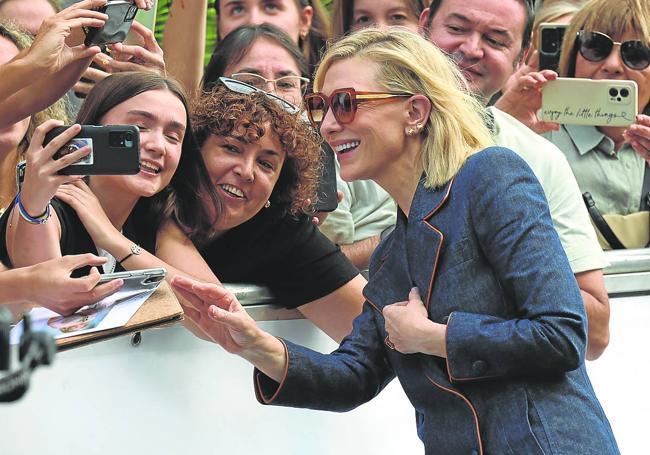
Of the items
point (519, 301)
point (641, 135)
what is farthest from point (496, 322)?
point (641, 135)

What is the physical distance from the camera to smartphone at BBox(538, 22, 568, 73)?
13.6 feet

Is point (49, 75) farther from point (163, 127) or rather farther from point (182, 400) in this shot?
point (182, 400)

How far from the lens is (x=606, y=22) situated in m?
4.21

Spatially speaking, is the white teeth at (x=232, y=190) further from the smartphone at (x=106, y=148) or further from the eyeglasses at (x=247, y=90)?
the smartphone at (x=106, y=148)

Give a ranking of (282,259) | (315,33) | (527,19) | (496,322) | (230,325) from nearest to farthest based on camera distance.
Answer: (496,322) < (230,325) < (282,259) < (527,19) < (315,33)

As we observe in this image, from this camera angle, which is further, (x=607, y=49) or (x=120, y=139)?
(x=607, y=49)

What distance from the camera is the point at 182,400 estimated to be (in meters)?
3.09

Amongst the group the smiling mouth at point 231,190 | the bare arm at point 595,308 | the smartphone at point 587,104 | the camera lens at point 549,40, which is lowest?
the bare arm at point 595,308

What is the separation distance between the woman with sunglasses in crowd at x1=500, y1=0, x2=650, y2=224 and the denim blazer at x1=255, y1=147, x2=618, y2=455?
1.70 metres

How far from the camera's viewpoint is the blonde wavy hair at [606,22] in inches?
164

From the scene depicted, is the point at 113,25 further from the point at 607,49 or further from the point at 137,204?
the point at 607,49

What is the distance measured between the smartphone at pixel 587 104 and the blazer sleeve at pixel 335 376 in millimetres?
1543

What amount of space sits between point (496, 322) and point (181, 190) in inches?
51.3

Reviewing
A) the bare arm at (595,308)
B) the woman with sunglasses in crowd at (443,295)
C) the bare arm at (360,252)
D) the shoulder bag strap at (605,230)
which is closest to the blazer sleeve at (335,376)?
the woman with sunglasses in crowd at (443,295)
